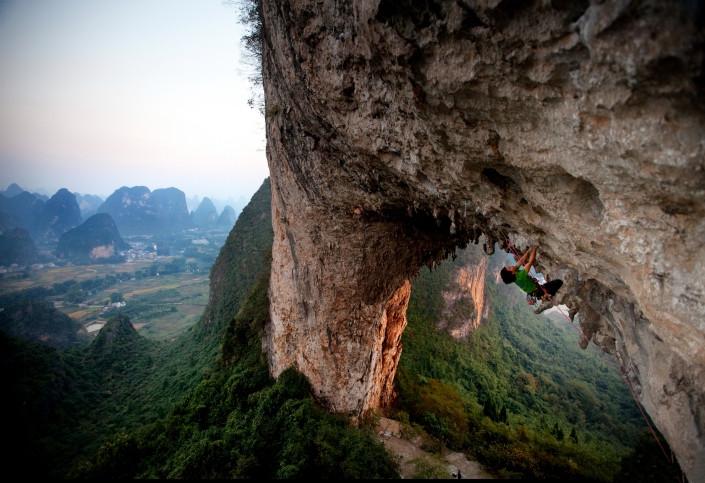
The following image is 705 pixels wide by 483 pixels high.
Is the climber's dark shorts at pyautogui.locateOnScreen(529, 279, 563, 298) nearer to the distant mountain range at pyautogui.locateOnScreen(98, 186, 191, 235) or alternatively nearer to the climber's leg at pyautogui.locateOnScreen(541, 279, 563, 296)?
the climber's leg at pyautogui.locateOnScreen(541, 279, 563, 296)

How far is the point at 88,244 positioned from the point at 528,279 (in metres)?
159

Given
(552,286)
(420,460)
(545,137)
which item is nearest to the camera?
(545,137)

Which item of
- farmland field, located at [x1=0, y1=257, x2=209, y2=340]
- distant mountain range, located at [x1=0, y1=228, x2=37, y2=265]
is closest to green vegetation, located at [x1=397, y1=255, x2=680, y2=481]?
farmland field, located at [x1=0, y1=257, x2=209, y2=340]

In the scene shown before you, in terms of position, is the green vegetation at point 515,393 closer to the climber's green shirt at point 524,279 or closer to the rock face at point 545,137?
the climber's green shirt at point 524,279

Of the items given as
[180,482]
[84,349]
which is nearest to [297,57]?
[180,482]

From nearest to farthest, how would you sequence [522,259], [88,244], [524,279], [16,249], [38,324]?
1. [524,279]
2. [522,259]
3. [38,324]
4. [16,249]
5. [88,244]

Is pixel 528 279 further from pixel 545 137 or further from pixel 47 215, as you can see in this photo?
pixel 47 215

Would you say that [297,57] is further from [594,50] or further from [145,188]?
[145,188]

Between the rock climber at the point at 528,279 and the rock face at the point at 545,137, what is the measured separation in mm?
256

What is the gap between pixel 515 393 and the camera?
30812mm

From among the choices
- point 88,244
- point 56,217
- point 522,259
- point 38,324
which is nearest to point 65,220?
point 56,217

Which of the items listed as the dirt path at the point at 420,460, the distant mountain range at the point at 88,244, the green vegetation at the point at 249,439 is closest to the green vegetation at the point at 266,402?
the green vegetation at the point at 249,439

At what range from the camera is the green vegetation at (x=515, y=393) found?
12.3 metres

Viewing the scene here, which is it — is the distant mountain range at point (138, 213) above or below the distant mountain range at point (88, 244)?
above
